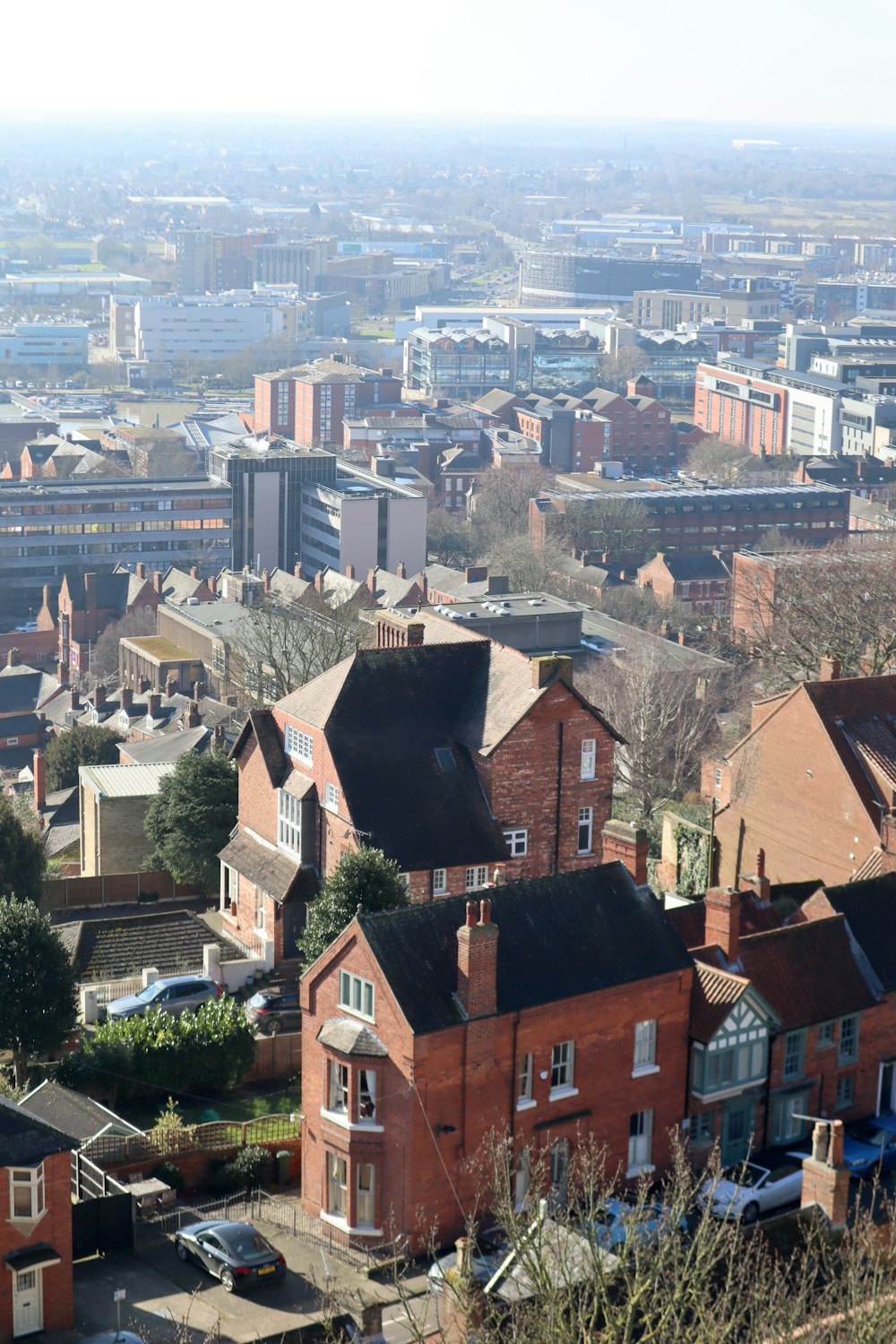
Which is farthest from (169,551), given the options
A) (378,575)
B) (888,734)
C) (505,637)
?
(888,734)

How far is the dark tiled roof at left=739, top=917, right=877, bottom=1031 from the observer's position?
3719 centimetres

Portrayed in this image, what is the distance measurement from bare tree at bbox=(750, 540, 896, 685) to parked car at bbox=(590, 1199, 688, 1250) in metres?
29.6

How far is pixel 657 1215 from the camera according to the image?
106 feet

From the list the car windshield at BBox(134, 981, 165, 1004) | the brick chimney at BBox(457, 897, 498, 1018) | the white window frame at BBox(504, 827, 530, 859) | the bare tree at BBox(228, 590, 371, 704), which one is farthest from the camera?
the bare tree at BBox(228, 590, 371, 704)

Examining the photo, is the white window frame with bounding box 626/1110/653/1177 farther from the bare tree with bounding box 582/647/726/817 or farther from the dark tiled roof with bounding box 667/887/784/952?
the bare tree with bounding box 582/647/726/817

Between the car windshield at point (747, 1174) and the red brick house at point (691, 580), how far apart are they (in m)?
84.9

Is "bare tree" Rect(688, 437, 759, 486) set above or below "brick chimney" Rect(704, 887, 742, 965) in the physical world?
below

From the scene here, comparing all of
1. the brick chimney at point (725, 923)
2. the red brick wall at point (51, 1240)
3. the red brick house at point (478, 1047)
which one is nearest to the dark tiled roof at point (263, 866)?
the red brick house at point (478, 1047)

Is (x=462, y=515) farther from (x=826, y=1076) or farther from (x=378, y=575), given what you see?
(x=826, y=1076)

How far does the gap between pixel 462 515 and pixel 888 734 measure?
111454mm

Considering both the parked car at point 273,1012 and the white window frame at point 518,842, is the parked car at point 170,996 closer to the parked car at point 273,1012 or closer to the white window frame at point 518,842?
the parked car at point 273,1012

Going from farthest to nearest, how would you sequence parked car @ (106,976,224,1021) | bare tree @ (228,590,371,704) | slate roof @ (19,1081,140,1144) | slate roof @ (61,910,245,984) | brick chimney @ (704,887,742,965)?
bare tree @ (228,590,371,704), slate roof @ (61,910,245,984), parked car @ (106,976,224,1021), brick chimney @ (704,887,742,965), slate roof @ (19,1081,140,1144)

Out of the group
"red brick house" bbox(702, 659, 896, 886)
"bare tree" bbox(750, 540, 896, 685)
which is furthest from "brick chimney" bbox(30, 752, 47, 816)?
"red brick house" bbox(702, 659, 896, 886)

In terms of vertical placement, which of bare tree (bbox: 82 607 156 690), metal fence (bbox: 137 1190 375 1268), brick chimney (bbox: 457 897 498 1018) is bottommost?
bare tree (bbox: 82 607 156 690)
